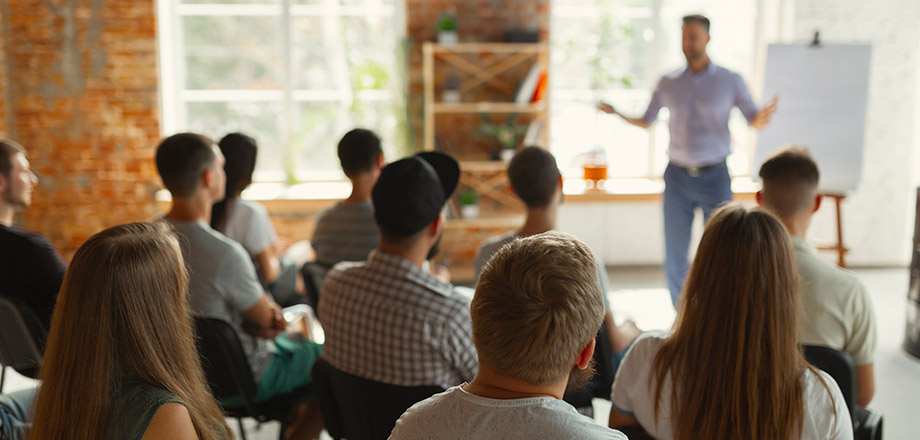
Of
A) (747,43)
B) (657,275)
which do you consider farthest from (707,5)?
(657,275)

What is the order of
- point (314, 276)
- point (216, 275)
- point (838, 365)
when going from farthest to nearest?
1. point (314, 276)
2. point (216, 275)
3. point (838, 365)

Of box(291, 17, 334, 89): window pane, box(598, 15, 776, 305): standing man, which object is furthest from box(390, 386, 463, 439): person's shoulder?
box(291, 17, 334, 89): window pane

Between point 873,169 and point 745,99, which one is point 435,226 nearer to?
point 745,99

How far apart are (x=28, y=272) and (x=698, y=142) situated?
350cm

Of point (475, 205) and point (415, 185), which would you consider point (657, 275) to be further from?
point (415, 185)

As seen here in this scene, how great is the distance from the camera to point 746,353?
1.44 m

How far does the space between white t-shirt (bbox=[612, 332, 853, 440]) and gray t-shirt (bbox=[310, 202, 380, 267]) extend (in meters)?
1.51

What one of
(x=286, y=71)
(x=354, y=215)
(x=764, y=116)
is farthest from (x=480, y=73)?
(x=354, y=215)

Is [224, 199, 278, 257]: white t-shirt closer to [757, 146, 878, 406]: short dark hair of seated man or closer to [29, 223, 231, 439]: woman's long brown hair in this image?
[29, 223, 231, 439]: woman's long brown hair

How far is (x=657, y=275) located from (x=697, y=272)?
14.1 feet

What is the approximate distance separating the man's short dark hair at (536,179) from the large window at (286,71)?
332 cm

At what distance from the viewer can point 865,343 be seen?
6.44 feet

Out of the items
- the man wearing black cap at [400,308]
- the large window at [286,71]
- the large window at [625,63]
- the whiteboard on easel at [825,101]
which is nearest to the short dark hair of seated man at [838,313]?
the man wearing black cap at [400,308]

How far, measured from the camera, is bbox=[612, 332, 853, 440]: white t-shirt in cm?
144
